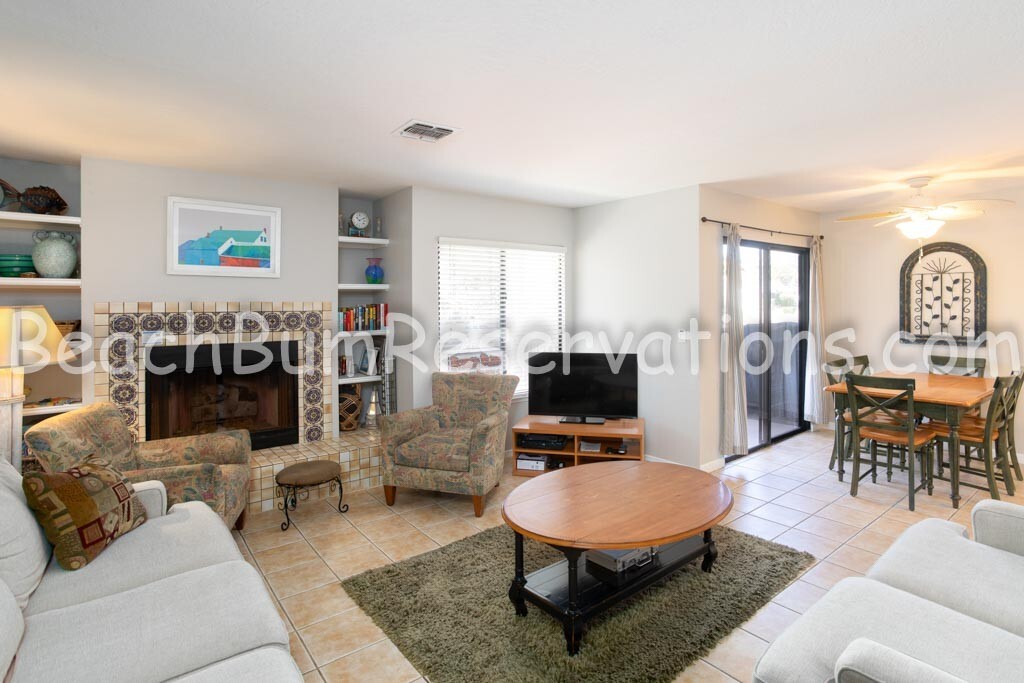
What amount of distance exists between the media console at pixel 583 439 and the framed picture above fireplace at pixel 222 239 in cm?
250

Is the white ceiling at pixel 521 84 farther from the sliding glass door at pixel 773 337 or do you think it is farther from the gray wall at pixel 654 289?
the sliding glass door at pixel 773 337

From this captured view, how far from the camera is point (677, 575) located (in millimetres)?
2846

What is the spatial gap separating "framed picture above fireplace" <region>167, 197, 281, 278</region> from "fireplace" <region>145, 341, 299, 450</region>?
0.60m

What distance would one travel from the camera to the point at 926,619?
5.33ft

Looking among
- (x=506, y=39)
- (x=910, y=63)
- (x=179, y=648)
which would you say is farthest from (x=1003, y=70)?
(x=179, y=648)

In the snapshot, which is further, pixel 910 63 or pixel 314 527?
pixel 314 527

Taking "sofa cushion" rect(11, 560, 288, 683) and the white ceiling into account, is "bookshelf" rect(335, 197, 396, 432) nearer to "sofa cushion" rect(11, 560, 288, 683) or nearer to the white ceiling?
the white ceiling

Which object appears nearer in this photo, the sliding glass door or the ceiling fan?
the ceiling fan

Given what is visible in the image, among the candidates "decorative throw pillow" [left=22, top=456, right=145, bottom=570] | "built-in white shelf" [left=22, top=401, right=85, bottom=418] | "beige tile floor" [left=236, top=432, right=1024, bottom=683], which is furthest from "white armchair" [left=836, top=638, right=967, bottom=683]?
"built-in white shelf" [left=22, top=401, right=85, bottom=418]

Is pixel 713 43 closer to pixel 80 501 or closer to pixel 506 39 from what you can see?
pixel 506 39

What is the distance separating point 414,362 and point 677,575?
273 centimetres

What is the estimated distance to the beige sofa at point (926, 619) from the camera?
1.29 metres

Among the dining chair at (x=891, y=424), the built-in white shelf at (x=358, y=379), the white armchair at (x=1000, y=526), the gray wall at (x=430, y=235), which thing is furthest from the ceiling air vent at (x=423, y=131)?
the dining chair at (x=891, y=424)

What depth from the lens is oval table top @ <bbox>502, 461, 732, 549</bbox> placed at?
2.32 meters
